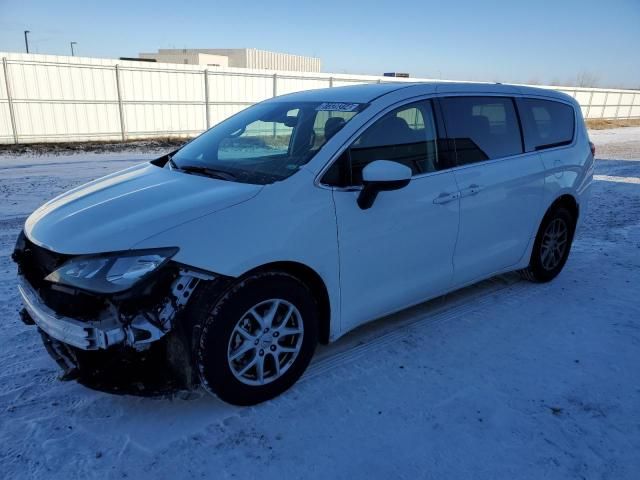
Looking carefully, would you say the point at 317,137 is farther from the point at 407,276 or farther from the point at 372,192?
the point at 407,276

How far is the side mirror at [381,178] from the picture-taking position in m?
2.87

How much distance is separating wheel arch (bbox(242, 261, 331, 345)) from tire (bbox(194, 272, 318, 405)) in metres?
0.05

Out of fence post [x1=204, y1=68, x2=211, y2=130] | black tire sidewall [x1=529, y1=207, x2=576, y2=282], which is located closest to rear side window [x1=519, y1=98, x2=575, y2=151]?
black tire sidewall [x1=529, y1=207, x2=576, y2=282]

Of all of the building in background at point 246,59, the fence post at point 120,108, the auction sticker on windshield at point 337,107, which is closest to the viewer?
the auction sticker on windshield at point 337,107

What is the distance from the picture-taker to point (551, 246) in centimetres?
473

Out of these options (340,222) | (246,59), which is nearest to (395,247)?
(340,222)

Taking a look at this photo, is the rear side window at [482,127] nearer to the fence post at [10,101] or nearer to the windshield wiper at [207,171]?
the windshield wiper at [207,171]

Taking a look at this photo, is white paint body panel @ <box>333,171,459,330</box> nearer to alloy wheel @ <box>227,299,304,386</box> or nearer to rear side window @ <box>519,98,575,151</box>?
alloy wheel @ <box>227,299,304,386</box>

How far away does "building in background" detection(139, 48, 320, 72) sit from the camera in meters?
42.5

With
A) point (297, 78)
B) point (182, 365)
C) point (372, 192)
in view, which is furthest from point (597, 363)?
point (297, 78)

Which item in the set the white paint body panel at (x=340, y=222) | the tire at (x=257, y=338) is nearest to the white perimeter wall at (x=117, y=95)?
the white paint body panel at (x=340, y=222)

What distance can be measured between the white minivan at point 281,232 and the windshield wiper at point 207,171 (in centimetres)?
2

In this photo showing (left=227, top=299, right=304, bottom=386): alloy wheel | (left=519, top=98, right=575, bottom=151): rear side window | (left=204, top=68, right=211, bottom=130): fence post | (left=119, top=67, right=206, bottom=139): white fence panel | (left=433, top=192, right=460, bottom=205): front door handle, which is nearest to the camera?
(left=227, top=299, right=304, bottom=386): alloy wheel

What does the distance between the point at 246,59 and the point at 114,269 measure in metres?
45.3
